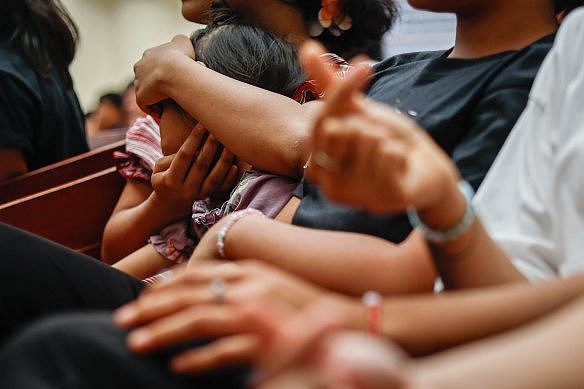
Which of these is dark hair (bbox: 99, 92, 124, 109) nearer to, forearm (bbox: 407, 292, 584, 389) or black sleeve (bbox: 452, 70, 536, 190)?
black sleeve (bbox: 452, 70, 536, 190)

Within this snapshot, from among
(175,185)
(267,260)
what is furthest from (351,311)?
(175,185)

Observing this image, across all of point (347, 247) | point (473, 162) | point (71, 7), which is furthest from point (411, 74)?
point (71, 7)

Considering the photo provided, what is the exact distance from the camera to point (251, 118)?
1.23 metres

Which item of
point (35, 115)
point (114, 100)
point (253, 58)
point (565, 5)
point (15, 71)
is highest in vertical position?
point (565, 5)

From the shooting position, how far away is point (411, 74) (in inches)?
45.2

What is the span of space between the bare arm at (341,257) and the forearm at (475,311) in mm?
111

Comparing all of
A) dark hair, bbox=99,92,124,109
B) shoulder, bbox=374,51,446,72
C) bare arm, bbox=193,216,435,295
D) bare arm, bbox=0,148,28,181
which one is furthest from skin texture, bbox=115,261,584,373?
dark hair, bbox=99,92,124,109

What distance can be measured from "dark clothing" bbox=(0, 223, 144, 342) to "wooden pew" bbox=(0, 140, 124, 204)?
2.91ft

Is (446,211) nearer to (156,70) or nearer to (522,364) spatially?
(522,364)

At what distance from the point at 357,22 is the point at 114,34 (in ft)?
19.2

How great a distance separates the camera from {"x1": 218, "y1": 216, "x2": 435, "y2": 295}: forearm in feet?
2.61

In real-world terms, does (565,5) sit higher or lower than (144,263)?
higher

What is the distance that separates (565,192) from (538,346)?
0.22 m

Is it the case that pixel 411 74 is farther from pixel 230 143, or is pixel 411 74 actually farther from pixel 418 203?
pixel 418 203
